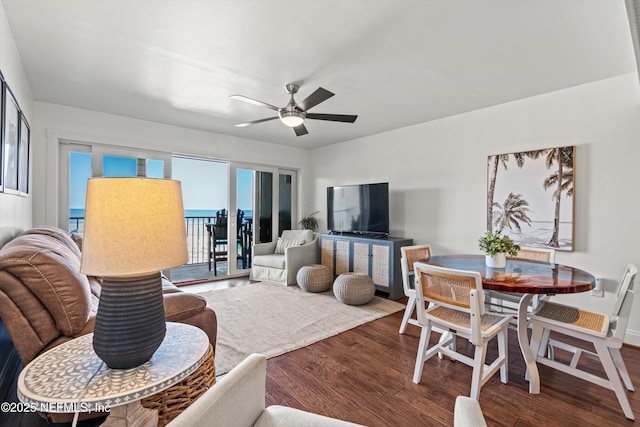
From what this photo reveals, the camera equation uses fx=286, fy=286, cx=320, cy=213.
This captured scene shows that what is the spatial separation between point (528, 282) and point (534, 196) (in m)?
1.74

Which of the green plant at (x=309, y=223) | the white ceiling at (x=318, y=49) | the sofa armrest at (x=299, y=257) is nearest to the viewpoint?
the white ceiling at (x=318, y=49)

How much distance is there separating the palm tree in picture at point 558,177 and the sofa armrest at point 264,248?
4.04 m

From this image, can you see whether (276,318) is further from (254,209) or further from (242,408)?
(254,209)

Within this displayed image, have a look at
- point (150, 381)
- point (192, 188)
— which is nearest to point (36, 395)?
point (150, 381)

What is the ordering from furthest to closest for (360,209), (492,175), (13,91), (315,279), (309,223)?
(309,223) < (360,209) < (315,279) < (492,175) < (13,91)

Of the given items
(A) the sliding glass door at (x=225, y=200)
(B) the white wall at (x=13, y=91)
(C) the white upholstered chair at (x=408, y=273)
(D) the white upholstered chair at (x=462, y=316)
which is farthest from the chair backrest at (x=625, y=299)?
(A) the sliding glass door at (x=225, y=200)

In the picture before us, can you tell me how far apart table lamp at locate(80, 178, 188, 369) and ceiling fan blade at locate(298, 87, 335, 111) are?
1679mm

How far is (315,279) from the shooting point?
4.09m

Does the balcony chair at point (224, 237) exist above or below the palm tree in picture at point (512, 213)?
below

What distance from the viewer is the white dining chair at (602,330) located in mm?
1701

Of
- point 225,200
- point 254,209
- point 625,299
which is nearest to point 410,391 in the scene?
point 625,299

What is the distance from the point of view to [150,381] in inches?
36.4

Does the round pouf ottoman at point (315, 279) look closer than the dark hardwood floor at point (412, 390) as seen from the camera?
No

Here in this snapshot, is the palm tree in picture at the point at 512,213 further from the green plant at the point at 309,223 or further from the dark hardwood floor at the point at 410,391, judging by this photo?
the green plant at the point at 309,223
